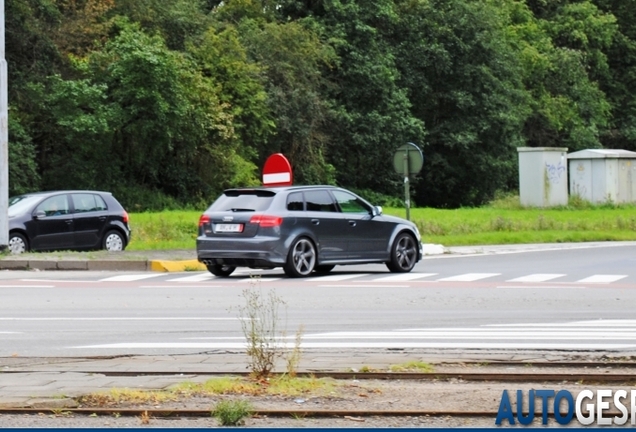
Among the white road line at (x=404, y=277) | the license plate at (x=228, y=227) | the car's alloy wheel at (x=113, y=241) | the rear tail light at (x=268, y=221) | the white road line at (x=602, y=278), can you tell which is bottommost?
the white road line at (x=602, y=278)

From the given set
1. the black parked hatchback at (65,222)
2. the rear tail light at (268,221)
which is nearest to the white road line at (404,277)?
the rear tail light at (268,221)

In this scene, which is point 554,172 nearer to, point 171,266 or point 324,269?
point 324,269

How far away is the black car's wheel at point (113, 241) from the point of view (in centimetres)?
2922

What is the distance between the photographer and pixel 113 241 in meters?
29.4

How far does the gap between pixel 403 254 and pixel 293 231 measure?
120 inches

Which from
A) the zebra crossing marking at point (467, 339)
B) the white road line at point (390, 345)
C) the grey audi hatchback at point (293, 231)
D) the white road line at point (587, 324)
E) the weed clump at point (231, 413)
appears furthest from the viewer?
the grey audi hatchback at point (293, 231)

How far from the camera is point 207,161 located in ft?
178

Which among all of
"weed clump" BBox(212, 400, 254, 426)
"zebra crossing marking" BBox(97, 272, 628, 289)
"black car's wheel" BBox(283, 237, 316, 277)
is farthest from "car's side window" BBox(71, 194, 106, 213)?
"weed clump" BBox(212, 400, 254, 426)

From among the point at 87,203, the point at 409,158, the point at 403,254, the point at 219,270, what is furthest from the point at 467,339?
the point at 409,158

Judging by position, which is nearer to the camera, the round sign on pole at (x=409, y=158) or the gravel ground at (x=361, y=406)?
the gravel ground at (x=361, y=406)

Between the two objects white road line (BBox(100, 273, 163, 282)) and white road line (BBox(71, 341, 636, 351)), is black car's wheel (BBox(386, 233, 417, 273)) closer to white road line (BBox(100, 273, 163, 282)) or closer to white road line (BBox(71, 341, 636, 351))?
white road line (BBox(100, 273, 163, 282))

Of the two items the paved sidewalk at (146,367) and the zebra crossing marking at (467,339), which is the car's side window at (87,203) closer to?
the zebra crossing marking at (467,339)

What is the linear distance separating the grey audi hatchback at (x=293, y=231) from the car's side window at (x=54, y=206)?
6174 mm

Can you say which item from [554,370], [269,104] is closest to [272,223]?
[554,370]
